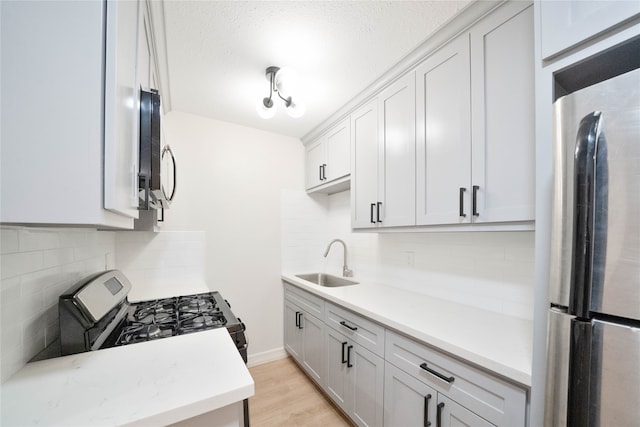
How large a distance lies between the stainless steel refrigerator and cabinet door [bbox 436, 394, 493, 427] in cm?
37

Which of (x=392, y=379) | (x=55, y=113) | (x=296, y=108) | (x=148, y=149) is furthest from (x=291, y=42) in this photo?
(x=392, y=379)

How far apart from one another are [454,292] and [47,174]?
6.45ft

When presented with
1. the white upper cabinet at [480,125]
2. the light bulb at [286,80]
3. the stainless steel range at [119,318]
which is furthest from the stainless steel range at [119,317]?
the light bulb at [286,80]

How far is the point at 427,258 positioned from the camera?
1917mm

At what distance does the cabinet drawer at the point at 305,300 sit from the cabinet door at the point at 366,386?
1.50ft

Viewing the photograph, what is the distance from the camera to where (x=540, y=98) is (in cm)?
81

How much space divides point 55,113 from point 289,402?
2.31m

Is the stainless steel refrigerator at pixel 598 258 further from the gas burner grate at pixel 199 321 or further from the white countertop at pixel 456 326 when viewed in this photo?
the gas burner grate at pixel 199 321

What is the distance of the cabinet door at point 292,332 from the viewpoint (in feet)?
Result: 8.23

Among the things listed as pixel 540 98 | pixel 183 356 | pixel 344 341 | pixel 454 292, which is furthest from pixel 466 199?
pixel 183 356

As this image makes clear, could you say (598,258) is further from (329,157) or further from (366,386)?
(329,157)

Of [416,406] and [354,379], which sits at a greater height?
[416,406]

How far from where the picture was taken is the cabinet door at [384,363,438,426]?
3.90 feet

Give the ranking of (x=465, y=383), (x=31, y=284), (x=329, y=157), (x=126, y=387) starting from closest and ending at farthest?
1. (x=126, y=387)
2. (x=31, y=284)
3. (x=465, y=383)
4. (x=329, y=157)
